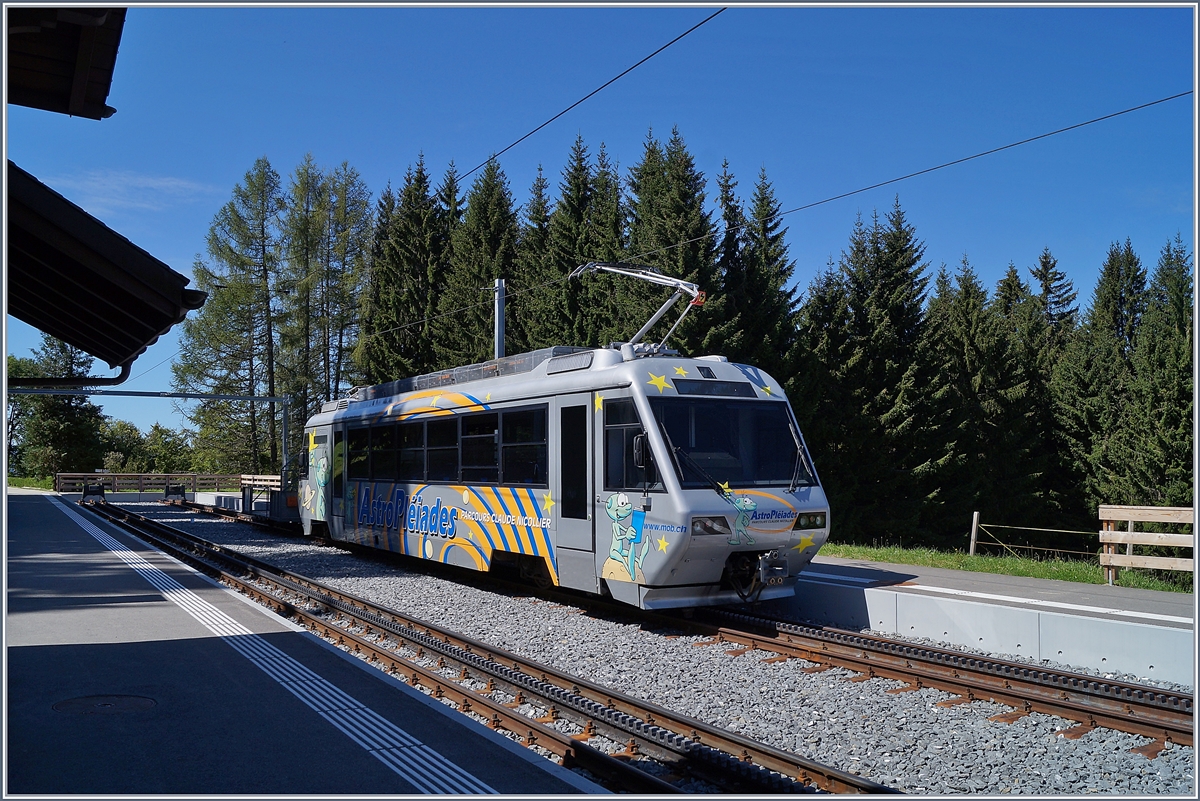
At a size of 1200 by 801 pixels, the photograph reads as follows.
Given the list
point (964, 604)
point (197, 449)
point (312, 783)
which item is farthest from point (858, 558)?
point (197, 449)

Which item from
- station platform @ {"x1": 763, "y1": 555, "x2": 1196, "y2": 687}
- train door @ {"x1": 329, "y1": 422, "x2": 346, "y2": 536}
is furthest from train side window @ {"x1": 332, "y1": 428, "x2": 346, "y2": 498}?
station platform @ {"x1": 763, "y1": 555, "x2": 1196, "y2": 687}

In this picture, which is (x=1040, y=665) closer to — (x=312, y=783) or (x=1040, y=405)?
(x=312, y=783)

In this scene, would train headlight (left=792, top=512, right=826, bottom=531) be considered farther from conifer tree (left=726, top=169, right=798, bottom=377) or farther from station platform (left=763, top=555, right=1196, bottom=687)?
conifer tree (left=726, top=169, right=798, bottom=377)

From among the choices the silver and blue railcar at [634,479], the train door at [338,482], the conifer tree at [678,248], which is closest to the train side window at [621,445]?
the silver and blue railcar at [634,479]

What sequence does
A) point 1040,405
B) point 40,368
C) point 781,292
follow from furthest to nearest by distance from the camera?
point 40,368 < point 1040,405 < point 781,292

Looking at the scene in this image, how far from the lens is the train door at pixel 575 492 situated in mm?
10578

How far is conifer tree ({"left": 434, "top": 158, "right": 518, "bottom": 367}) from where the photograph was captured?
37688 mm

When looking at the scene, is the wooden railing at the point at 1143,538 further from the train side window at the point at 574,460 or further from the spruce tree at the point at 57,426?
the spruce tree at the point at 57,426

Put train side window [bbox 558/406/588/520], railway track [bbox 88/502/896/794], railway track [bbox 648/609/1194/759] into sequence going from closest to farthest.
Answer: railway track [bbox 88/502/896/794] < railway track [bbox 648/609/1194/759] < train side window [bbox 558/406/588/520]

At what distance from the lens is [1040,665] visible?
8.59 meters

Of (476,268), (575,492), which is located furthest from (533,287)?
(575,492)

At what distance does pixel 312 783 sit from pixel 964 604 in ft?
23.3

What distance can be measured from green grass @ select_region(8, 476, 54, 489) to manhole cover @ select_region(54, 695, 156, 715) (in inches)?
2510

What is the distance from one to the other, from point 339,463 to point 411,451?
4073 millimetres
